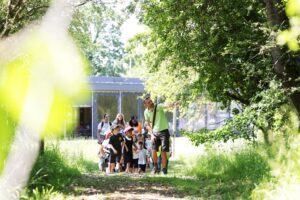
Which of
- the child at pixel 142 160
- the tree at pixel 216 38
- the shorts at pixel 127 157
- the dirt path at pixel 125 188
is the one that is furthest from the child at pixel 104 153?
the tree at pixel 216 38

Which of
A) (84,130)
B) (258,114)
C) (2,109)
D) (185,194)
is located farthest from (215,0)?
(84,130)

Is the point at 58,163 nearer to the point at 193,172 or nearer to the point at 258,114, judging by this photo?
the point at 193,172

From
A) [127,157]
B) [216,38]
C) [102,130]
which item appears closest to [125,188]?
[216,38]

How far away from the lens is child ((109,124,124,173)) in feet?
40.2

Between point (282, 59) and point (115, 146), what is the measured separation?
244 inches

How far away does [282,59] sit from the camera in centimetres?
723

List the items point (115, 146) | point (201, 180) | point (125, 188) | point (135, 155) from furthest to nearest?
point (135, 155)
point (115, 146)
point (201, 180)
point (125, 188)

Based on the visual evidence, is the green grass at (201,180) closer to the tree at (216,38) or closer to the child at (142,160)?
the tree at (216,38)

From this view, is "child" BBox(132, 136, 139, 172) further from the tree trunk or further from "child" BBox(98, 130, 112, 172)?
the tree trunk

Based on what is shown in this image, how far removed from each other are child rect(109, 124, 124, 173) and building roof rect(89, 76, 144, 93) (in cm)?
1798

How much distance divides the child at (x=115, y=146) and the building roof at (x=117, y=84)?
18.0 meters

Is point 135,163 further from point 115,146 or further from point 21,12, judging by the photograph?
point 21,12

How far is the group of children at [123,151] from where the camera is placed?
40.5 feet

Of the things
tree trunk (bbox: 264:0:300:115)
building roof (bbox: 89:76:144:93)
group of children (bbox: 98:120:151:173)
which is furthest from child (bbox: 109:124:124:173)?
building roof (bbox: 89:76:144:93)
